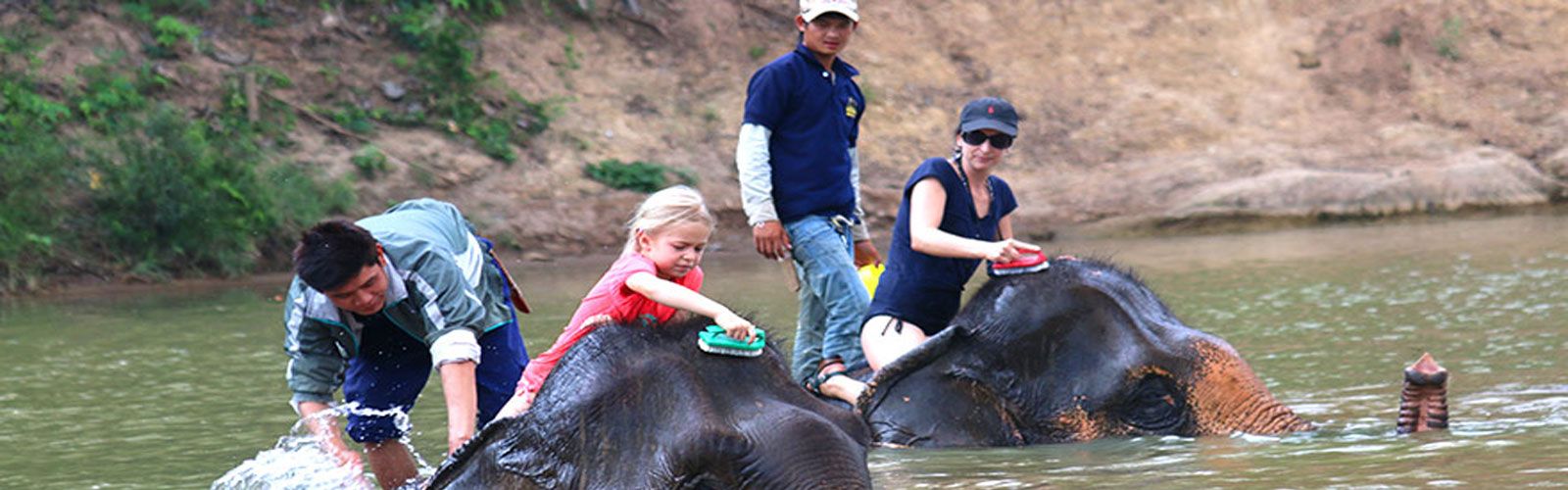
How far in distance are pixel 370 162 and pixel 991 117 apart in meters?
15.6

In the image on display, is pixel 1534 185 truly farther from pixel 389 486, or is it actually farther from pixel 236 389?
pixel 389 486

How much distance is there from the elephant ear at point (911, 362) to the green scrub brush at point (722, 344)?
2804mm

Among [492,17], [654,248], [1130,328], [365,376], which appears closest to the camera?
[654,248]

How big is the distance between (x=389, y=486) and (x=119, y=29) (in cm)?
1801

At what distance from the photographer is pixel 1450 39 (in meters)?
29.5

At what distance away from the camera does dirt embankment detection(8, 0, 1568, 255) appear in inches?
926

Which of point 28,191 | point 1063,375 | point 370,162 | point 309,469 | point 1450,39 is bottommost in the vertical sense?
point 309,469

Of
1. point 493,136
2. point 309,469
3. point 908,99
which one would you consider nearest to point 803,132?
point 309,469

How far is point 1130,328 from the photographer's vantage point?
24.5ft

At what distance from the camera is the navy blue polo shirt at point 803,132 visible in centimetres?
866

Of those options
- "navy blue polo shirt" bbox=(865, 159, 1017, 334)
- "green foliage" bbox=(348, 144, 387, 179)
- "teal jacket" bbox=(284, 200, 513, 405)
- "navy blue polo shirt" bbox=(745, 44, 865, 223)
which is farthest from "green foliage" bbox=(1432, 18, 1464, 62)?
"teal jacket" bbox=(284, 200, 513, 405)

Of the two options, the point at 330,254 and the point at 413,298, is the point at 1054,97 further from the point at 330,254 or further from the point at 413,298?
the point at 330,254

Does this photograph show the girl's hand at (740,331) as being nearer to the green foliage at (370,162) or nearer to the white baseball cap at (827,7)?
the white baseball cap at (827,7)

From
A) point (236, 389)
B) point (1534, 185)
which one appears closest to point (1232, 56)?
point (1534, 185)
